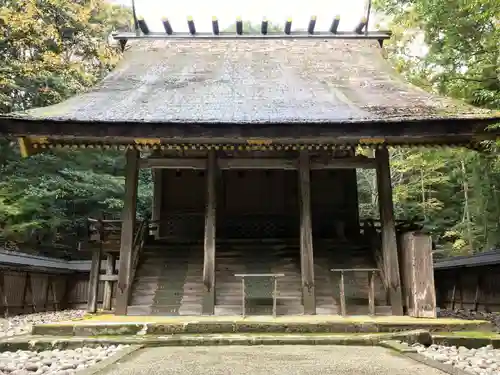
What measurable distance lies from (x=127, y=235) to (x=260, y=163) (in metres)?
2.97

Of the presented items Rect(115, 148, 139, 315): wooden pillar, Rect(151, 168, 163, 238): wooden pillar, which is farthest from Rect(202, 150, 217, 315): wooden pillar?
Rect(151, 168, 163, 238): wooden pillar

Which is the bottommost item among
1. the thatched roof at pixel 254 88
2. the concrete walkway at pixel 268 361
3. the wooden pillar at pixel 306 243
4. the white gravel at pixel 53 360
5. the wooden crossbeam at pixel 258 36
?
the white gravel at pixel 53 360

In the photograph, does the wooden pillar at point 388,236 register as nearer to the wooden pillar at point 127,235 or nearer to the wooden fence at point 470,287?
the wooden pillar at point 127,235

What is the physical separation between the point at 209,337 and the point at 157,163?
3.99 meters

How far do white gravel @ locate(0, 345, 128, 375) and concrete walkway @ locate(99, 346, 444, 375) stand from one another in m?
0.41

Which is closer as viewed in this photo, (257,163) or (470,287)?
(257,163)

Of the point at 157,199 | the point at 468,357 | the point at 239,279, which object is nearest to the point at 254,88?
the point at 157,199

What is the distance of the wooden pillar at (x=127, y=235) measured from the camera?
8.52 m

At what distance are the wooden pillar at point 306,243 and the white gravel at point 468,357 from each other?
2487 mm

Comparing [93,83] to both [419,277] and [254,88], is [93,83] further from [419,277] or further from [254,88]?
[419,277]

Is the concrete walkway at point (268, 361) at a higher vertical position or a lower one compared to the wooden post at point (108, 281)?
lower

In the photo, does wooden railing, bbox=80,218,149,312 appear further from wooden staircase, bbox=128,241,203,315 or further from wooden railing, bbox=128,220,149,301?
wooden staircase, bbox=128,241,203,315

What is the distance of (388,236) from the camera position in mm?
8664

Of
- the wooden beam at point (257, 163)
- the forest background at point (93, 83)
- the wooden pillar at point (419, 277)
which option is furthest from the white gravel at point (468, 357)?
the forest background at point (93, 83)
